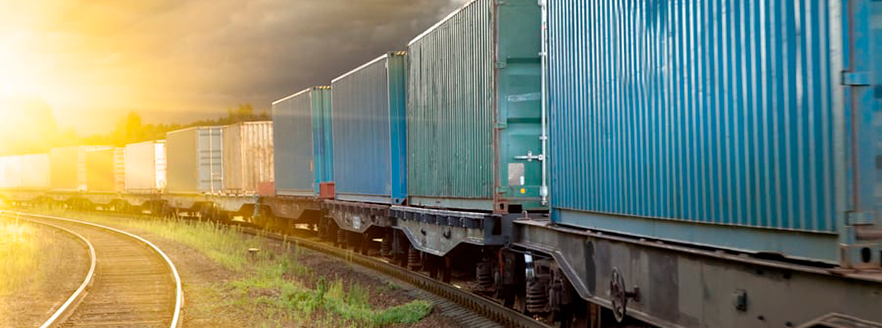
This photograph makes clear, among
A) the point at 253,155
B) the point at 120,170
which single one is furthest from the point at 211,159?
the point at 120,170

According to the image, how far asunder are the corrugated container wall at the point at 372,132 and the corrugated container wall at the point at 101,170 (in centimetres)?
2787

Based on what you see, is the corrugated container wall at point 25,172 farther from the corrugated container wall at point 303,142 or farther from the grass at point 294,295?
the grass at point 294,295

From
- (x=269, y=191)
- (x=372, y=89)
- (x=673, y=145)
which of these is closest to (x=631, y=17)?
(x=673, y=145)

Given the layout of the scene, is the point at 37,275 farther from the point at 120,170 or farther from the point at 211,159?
the point at 120,170

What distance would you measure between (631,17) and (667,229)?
→ 1.85 m

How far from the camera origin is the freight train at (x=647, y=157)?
466cm

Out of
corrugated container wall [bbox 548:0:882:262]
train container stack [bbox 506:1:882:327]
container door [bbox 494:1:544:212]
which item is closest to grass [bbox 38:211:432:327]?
container door [bbox 494:1:544:212]

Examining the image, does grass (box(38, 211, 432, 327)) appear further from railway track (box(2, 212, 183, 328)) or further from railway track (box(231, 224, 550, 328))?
railway track (box(2, 212, 183, 328))

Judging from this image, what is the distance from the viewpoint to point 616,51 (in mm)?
7625

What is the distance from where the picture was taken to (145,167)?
133 feet

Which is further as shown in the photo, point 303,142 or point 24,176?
point 24,176

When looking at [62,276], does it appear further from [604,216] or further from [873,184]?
[873,184]

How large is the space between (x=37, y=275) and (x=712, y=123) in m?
16.5

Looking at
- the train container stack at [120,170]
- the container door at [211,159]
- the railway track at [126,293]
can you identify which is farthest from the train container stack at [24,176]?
the railway track at [126,293]
